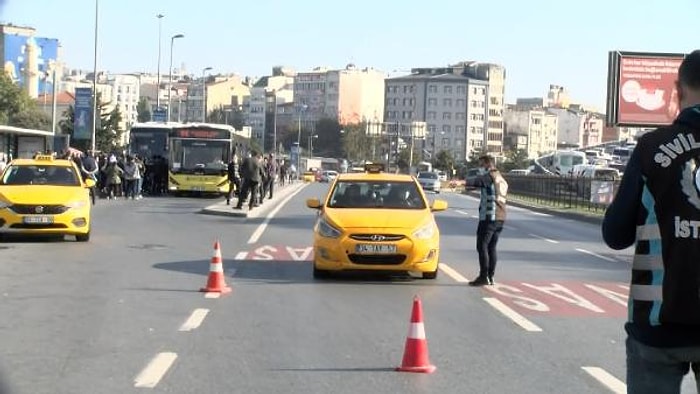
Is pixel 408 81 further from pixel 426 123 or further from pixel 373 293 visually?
pixel 373 293

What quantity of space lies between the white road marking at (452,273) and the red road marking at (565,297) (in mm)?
559

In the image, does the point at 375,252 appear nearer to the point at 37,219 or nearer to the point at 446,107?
the point at 37,219

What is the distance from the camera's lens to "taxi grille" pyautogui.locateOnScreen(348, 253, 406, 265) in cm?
1294

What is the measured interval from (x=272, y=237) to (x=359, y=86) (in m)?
181

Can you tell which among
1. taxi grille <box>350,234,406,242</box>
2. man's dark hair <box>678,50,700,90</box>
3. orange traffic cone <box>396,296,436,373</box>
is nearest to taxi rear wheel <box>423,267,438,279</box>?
taxi grille <box>350,234,406,242</box>

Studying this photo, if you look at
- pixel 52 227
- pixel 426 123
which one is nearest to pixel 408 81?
pixel 426 123

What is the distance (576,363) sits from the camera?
779cm

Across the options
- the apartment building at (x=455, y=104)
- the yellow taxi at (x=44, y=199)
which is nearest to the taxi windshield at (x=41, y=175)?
the yellow taxi at (x=44, y=199)

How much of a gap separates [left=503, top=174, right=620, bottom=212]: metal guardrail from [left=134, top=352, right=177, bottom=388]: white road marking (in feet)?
85.7

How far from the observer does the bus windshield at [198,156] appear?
38.9 metres

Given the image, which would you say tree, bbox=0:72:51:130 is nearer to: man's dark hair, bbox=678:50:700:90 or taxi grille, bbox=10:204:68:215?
taxi grille, bbox=10:204:68:215

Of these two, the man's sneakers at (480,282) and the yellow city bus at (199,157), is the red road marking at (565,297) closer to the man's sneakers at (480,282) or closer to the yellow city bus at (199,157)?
the man's sneakers at (480,282)

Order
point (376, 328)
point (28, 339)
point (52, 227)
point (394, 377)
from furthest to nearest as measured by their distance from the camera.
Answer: point (52, 227), point (376, 328), point (28, 339), point (394, 377)

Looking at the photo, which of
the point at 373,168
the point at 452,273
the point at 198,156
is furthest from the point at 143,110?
the point at 452,273
